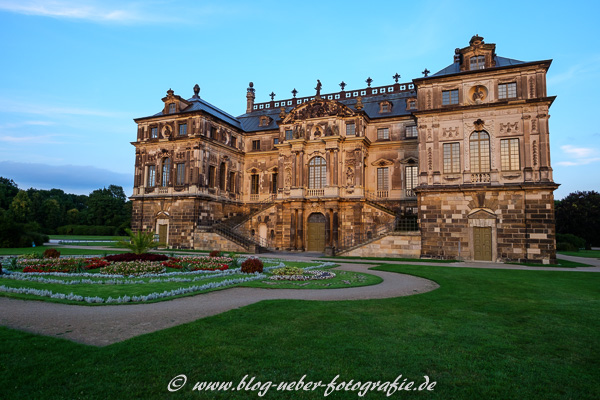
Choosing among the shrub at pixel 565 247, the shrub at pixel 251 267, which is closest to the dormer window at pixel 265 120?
the shrub at pixel 251 267

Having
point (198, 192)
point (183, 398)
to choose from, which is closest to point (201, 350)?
point (183, 398)

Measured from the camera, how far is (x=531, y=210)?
90.6 feet

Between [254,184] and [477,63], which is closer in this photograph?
[477,63]

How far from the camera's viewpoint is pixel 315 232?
37.9 meters

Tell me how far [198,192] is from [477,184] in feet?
91.8

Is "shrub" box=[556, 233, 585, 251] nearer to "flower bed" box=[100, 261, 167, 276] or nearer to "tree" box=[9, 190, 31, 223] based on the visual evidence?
"flower bed" box=[100, 261, 167, 276]

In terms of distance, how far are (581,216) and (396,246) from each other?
136 feet

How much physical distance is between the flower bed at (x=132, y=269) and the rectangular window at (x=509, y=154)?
1072 inches

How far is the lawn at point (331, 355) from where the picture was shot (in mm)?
4789

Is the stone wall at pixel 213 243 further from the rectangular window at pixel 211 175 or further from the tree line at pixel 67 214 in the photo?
the tree line at pixel 67 214

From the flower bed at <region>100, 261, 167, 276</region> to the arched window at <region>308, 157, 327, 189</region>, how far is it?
22.9m

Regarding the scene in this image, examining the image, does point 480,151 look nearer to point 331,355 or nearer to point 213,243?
point 213,243

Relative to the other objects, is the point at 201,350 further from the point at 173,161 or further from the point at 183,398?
the point at 173,161

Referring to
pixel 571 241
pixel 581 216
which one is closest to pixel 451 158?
pixel 571 241
